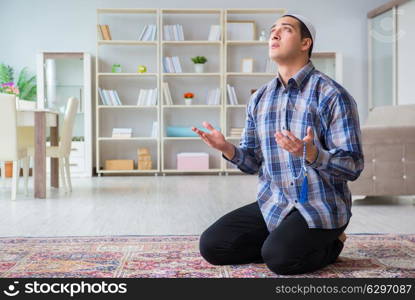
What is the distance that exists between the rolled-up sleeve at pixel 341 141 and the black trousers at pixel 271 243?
24 cm

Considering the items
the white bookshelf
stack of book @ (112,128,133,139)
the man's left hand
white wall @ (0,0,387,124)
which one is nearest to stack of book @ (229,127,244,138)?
the white bookshelf

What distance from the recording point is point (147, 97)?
7.15 meters

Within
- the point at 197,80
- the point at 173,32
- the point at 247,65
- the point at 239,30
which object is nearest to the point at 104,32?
the point at 173,32

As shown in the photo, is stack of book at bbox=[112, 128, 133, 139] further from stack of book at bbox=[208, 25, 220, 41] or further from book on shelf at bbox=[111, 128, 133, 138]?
stack of book at bbox=[208, 25, 220, 41]

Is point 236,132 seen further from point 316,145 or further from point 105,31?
point 316,145

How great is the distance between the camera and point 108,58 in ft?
24.0

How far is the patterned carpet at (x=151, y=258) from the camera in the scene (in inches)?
85.5

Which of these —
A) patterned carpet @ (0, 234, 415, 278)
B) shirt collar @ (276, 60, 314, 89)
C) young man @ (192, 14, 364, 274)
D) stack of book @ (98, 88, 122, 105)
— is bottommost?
patterned carpet @ (0, 234, 415, 278)

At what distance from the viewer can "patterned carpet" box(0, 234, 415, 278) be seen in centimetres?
217

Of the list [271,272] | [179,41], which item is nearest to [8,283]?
[271,272]

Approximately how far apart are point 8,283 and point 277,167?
1.00 m

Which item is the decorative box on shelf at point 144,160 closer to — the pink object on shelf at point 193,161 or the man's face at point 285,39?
the pink object on shelf at point 193,161

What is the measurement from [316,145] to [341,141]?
0.12 meters

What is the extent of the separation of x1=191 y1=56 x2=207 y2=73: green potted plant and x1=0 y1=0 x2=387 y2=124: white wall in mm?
672
